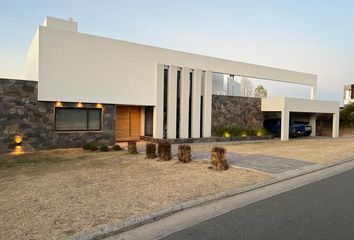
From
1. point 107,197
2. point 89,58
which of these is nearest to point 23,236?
point 107,197

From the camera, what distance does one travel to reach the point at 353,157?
47.8ft

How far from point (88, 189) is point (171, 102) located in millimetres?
13152

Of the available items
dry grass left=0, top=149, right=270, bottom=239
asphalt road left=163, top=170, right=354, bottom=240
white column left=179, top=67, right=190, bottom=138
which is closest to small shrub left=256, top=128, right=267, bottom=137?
white column left=179, top=67, right=190, bottom=138

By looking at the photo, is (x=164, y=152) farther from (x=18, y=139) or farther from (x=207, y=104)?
(x=207, y=104)

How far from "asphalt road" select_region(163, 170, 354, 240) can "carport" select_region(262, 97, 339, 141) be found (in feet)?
60.1

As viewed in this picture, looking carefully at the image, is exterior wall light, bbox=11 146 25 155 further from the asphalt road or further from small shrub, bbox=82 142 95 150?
the asphalt road

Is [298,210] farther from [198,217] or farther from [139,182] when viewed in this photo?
[139,182]

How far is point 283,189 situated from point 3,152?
44.3 ft

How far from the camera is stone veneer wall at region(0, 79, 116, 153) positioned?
49.7 feet

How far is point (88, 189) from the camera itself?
7.64 m

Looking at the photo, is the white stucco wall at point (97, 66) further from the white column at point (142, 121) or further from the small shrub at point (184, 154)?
the small shrub at point (184, 154)

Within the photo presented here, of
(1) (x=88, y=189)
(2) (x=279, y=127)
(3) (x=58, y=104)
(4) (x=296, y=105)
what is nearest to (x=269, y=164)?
(1) (x=88, y=189)

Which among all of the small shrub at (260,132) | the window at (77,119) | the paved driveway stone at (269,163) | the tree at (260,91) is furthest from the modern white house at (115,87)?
the tree at (260,91)

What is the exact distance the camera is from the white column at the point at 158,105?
65.2 feet
